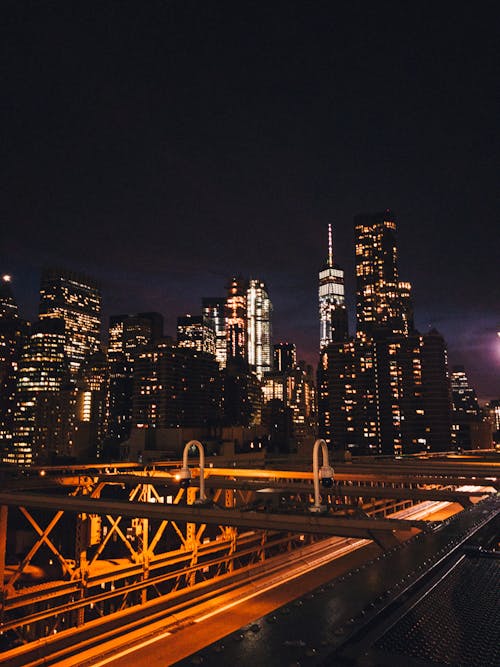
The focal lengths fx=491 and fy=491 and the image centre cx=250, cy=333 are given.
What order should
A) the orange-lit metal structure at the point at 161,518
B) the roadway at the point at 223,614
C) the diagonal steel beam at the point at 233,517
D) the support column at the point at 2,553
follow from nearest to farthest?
1. the diagonal steel beam at the point at 233,517
2. the orange-lit metal structure at the point at 161,518
3. the roadway at the point at 223,614
4. the support column at the point at 2,553

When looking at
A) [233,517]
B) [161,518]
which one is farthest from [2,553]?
[233,517]

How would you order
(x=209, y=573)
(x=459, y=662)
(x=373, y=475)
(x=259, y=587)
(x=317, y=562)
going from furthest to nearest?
(x=209, y=573), (x=317, y=562), (x=259, y=587), (x=373, y=475), (x=459, y=662)

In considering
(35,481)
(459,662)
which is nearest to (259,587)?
(35,481)

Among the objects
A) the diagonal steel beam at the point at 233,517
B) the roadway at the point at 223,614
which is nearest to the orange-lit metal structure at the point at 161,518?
the diagonal steel beam at the point at 233,517

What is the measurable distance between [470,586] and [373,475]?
12.7 m

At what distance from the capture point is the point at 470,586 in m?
3.85

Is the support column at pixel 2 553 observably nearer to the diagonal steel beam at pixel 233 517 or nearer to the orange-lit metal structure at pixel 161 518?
the orange-lit metal structure at pixel 161 518

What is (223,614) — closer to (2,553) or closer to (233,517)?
(2,553)

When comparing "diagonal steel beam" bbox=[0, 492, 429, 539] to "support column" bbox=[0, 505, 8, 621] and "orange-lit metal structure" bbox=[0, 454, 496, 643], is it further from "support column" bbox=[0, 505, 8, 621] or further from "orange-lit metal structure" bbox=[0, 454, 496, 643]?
"support column" bbox=[0, 505, 8, 621]

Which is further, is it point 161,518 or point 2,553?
point 2,553

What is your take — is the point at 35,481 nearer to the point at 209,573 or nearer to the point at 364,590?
the point at 364,590

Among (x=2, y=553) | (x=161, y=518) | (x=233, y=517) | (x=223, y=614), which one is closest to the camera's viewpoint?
(x=233, y=517)

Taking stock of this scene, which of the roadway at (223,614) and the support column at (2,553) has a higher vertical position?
the support column at (2,553)

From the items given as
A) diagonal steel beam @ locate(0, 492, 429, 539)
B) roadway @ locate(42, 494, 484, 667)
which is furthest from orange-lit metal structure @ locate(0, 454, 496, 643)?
roadway @ locate(42, 494, 484, 667)
